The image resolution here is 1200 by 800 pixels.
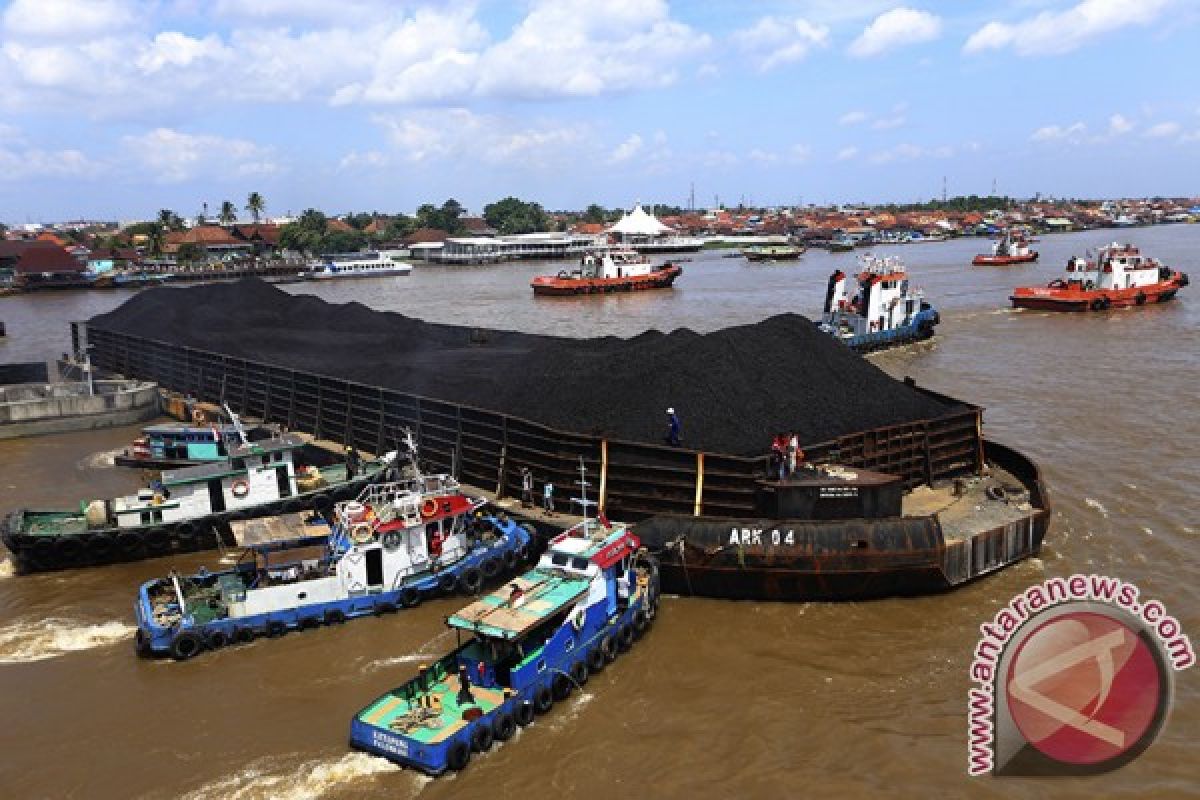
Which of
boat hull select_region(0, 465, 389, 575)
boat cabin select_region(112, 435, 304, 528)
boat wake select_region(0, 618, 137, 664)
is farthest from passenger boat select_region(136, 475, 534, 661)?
boat cabin select_region(112, 435, 304, 528)

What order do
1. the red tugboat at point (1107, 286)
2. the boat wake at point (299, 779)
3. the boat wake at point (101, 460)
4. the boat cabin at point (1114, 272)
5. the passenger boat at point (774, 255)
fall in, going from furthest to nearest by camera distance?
the passenger boat at point (774, 255) → the boat cabin at point (1114, 272) → the red tugboat at point (1107, 286) → the boat wake at point (101, 460) → the boat wake at point (299, 779)

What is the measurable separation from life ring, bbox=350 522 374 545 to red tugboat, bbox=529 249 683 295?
66881mm

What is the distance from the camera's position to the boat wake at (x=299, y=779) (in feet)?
41.4

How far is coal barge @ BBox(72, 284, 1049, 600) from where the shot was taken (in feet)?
57.8

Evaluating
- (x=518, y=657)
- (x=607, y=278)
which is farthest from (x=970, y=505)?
(x=607, y=278)

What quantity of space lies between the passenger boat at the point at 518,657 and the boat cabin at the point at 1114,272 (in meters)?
56.9

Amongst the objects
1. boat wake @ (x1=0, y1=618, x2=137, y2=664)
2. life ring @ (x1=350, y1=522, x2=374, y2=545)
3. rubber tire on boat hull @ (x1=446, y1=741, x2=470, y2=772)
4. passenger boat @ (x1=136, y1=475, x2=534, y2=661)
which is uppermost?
life ring @ (x1=350, y1=522, x2=374, y2=545)

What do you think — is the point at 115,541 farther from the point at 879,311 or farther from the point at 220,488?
the point at 879,311

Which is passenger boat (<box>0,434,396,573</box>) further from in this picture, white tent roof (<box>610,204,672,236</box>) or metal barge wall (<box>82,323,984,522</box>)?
white tent roof (<box>610,204,672,236</box>)

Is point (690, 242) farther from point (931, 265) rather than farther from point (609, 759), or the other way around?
point (609, 759)

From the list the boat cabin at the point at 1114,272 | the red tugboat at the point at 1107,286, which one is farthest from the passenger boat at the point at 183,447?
the boat cabin at the point at 1114,272

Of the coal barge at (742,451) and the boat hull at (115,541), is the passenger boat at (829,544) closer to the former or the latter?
the coal barge at (742,451)

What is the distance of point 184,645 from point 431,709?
5.81m

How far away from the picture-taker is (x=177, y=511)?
2166cm
